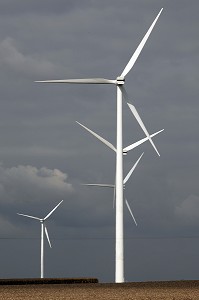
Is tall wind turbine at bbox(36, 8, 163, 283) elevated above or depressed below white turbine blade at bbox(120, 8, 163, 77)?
below

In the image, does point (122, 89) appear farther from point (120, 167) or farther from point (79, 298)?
point (79, 298)

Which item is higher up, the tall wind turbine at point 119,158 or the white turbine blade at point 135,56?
the white turbine blade at point 135,56

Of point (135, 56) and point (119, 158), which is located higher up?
point (135, 56)

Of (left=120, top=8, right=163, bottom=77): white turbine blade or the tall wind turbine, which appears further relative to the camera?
(left=120, top=8, right=163, bottom=77): white turbine blade

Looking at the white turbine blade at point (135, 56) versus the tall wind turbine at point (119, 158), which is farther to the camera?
the white turbine blade at point (135, 56)

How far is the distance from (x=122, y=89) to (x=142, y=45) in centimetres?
464

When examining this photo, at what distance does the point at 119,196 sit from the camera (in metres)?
57.9

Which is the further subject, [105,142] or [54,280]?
[54,280]

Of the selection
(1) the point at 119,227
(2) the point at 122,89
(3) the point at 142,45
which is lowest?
(1) the point at 119,227

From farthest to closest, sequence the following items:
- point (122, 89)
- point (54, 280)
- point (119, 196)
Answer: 1. point (54, 280)
2. point (122, 89)
3. point (119, 196)

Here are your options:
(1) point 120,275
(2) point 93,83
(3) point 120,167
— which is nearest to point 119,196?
(3) point 120,167

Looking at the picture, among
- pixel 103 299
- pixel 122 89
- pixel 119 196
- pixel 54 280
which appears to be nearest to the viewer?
pixel 103 299

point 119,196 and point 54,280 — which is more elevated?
point 119,196

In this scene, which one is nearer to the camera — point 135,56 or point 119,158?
point 119,158
